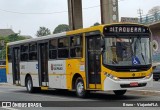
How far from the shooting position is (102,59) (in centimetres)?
1788

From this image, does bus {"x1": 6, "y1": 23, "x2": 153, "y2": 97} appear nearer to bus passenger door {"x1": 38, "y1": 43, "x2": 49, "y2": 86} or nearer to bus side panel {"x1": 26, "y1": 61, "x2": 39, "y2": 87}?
bus passenger door {"x1": 38, "y1": 43, "x2": 49, "y2": 86}

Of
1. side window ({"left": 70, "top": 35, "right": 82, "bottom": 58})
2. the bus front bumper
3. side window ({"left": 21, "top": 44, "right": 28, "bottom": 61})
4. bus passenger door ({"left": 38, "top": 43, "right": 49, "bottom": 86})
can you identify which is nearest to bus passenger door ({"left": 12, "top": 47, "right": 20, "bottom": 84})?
side window ({"left": 21, "top": 44, "right": 28, "bottom": 61})

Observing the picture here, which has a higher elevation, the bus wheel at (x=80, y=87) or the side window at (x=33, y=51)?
the side window at (x=33, y=51)

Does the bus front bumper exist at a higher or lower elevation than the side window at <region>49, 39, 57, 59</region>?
lower

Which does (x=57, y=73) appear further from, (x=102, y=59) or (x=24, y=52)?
(x=24, y=52)

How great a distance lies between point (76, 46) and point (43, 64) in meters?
4.07

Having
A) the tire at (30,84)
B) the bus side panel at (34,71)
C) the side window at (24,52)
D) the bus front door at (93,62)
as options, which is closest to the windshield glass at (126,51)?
the bus front door at (93,62)

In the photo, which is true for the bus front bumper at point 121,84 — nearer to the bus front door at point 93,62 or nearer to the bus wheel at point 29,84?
the bus front door at point 93,62

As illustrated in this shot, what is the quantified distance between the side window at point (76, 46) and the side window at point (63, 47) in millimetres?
465

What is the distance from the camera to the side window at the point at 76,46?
19.5 metres

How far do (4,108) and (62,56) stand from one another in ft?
18.4

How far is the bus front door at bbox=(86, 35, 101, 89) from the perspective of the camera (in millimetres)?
18234

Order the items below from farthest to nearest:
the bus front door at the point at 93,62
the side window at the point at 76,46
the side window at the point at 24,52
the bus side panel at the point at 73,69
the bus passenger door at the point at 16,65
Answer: the bus passenger door at the point at 16,65, the side window at the point at 24,52, the side window at the point at 76,46, the bus side panel at the point at 73,69, the bus front door at the point at 93,62

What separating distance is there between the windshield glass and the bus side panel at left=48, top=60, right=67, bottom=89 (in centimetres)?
372
